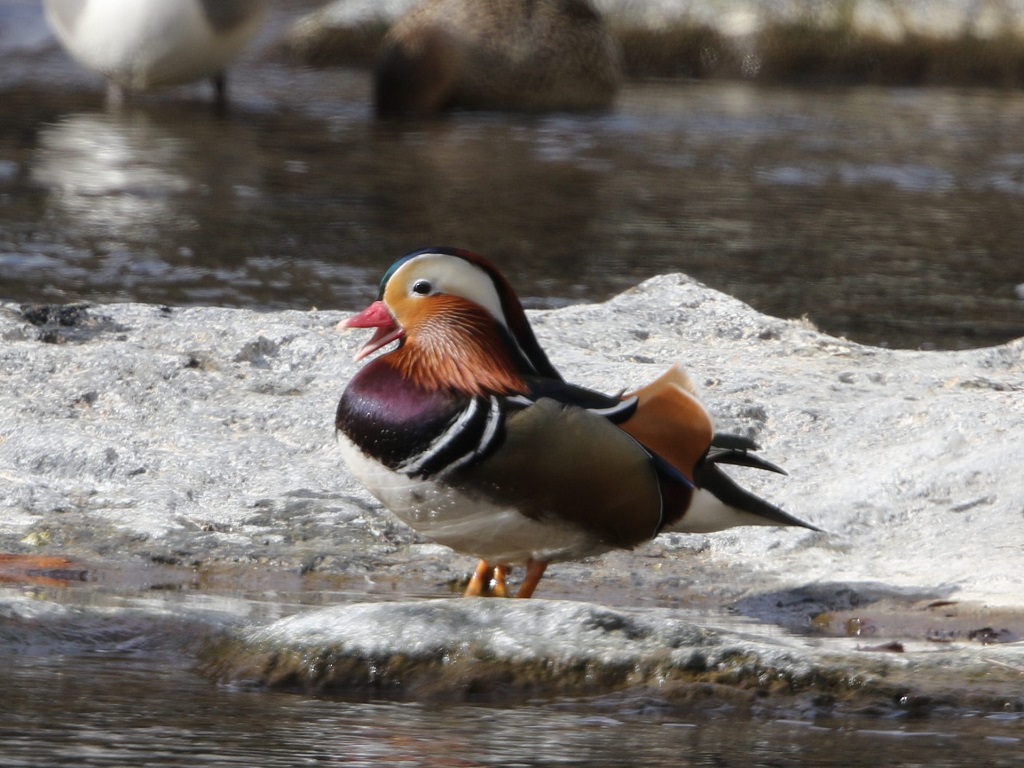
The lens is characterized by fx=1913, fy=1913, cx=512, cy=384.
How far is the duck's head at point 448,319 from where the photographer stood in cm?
322

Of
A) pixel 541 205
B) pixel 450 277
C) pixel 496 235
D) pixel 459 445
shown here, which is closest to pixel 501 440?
pixel 459 445

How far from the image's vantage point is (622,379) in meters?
4.54

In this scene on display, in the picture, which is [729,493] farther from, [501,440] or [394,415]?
[394,415]

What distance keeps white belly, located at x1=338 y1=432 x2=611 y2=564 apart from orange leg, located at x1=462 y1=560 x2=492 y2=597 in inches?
4.4

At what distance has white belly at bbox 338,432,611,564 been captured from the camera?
315 cm

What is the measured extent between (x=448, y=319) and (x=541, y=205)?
5.43 m

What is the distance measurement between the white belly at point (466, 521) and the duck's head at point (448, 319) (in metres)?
0.18

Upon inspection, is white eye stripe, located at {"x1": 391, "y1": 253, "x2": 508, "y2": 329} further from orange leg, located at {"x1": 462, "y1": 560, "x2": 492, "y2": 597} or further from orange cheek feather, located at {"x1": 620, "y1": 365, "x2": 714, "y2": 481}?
orange leg, located at {"x1": 462, "y1": 560, "x2": 492, "y2": 597}

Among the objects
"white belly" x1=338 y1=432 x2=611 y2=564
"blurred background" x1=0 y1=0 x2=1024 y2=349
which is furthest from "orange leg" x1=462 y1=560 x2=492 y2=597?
"blurred background" x1=0 y1=0 x2=1024 y2=349

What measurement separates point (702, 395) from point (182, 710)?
2.01 m

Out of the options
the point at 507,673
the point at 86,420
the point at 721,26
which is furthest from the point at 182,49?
the point at 507,673

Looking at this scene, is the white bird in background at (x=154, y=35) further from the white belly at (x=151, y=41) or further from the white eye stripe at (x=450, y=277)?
the white eye stripe at (x=450, y=277)

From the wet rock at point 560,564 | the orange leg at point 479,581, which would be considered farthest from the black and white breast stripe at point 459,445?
the orange leg at point 479,581

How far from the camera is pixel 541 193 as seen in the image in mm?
9000
